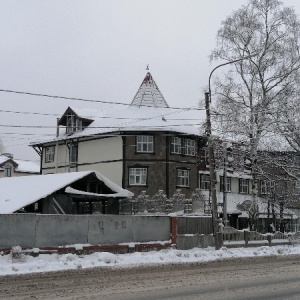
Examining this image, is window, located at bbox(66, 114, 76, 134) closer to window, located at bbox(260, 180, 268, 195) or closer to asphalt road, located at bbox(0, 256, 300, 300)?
window, located at bbox(260, 180, 268, 195)

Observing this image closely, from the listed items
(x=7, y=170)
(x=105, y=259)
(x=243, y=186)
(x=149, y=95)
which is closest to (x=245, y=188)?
(x=243, y=186)

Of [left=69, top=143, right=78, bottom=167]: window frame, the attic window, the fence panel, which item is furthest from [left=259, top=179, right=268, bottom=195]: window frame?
the attic window

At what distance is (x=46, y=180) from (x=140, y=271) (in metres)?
13.8

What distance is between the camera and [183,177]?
4228 cm

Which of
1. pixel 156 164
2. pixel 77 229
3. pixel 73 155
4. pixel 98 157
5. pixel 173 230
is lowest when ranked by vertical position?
pixel 173 230

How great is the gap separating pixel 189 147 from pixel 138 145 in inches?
187

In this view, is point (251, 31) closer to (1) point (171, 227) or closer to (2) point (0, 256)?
Answer: (1) point (171, 227)

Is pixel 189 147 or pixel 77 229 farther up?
pixel 189 147

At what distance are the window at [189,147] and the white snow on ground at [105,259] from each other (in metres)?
17.8

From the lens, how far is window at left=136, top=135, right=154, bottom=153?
41188mm

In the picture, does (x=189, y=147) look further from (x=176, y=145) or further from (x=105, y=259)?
(x=105, y=259)

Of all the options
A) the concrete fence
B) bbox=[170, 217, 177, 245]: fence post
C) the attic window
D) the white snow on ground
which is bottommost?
the white snow on ground

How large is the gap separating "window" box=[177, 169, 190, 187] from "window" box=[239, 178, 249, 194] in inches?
515

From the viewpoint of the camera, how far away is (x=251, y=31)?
36219 mm
